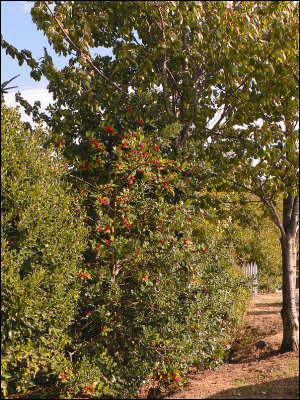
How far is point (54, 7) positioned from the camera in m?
6.64

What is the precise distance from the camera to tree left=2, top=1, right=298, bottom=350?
6402 millimetres

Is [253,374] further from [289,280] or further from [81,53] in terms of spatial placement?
[81,53]

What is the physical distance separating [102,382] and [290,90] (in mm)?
5467

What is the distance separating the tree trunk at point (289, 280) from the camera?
283 inches

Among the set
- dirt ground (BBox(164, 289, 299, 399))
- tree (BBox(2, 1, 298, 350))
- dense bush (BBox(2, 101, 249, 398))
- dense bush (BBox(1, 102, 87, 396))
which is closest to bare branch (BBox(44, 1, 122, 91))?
tree (BBox(2, 1, 298, 350))

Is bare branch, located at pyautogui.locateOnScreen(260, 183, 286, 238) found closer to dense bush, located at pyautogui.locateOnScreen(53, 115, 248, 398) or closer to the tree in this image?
the tree

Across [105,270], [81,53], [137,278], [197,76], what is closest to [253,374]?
[137,278]

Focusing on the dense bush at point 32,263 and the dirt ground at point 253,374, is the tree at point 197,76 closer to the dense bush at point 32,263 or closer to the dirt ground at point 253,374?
the dirt ground at point 253,374

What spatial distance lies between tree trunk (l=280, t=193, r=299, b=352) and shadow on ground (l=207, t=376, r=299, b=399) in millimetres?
1624

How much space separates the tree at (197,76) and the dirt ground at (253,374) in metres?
0.71

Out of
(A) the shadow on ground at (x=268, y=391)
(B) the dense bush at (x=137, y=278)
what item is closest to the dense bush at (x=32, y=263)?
(B) the dense bush at (x=137, y=278)

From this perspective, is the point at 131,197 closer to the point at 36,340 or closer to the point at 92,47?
the point at 36,340

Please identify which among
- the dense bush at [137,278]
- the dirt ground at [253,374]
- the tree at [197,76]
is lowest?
the dirt ground at [253,374]

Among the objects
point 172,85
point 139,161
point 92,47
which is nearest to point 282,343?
point 139,161
